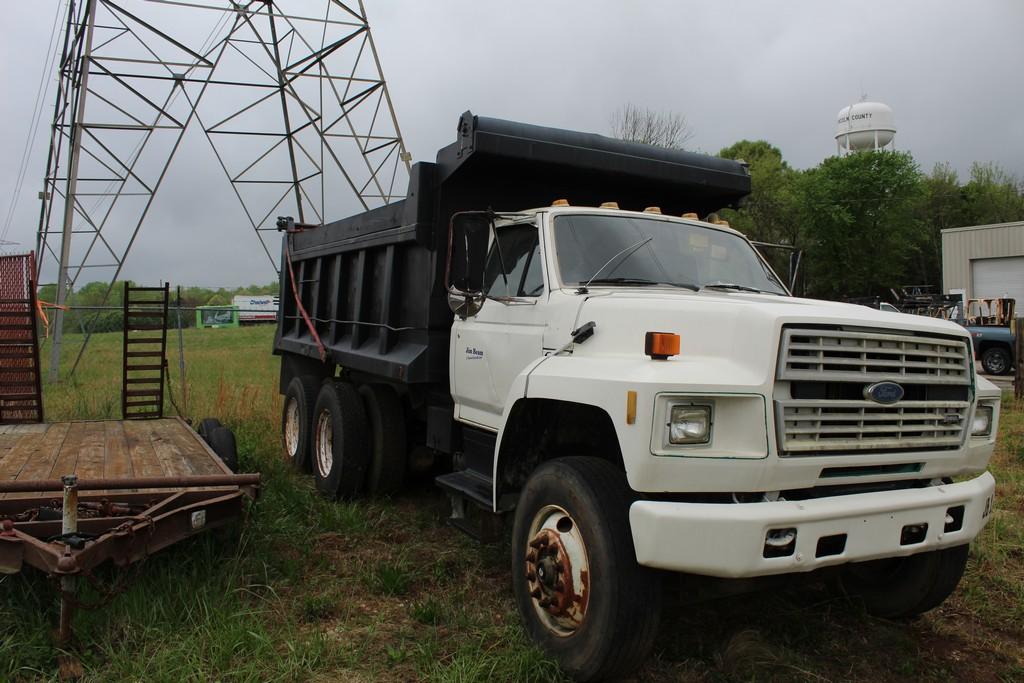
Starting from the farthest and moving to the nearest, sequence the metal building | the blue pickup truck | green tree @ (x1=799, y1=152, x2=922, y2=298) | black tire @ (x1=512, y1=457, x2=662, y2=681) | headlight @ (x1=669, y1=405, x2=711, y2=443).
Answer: green tree @ (x1=799, y1=152, x2=922, y2=298), the metal building, the blue pickup truck, black tire @ (x1=512, y1=457, x2=662, y2=681), headlight @ (x1=669, y1=405, x2=711, y2=443)

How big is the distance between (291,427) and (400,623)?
171 inches

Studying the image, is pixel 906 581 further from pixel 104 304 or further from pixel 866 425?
pixel 104 304

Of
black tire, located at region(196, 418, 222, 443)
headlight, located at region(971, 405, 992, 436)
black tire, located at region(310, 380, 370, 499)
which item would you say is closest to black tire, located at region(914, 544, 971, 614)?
headlight, located at region(971, 405, 992, 436)

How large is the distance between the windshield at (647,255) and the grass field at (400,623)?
1.69 m

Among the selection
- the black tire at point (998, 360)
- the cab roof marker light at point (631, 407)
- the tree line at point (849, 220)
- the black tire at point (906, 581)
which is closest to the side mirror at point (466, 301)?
the cab roof marker light at point (631, 407)

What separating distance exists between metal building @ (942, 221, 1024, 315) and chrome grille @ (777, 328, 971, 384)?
31.0 meters

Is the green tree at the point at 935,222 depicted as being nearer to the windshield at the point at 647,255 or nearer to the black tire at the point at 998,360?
the black tire at the point at 998,360

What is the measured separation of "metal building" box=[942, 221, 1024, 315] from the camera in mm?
30281

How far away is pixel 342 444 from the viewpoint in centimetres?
658

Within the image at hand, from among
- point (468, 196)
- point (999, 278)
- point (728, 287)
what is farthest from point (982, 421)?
point (999, 278)

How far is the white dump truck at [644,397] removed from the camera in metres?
3.22

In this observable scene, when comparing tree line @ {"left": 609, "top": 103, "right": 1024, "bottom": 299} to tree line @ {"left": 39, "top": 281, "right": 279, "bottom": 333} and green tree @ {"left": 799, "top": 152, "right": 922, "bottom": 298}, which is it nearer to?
green tree @ {"left": 799, "top": 152, "right": 922, "bottom": 298}

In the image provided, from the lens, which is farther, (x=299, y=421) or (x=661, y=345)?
(x=299, y=421)

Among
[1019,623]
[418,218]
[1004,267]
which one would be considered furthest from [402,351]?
[1004,267]
